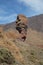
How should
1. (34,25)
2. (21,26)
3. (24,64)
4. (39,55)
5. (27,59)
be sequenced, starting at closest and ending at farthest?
1. (24,64)
2. (27,59)
3. (39,55)
4. (21,26)
5. (34,25)

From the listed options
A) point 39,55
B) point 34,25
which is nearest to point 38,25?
point 34,25

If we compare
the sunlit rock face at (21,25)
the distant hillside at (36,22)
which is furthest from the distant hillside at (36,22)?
the sunlit rock face at (21,25)

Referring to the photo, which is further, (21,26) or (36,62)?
(21,26)

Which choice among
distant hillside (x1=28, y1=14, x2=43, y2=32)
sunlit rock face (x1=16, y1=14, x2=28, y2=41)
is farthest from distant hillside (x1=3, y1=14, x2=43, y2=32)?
sunlit rock face (x1=16, y1=14, x2=28, y2=41)

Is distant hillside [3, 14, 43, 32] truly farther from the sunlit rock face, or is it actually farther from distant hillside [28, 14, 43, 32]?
the sunlit rock face

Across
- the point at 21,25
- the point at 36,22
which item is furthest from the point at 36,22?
the point at 21,25

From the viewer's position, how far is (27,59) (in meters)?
21.6

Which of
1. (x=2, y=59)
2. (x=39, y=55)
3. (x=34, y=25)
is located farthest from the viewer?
(x=34, y=25)

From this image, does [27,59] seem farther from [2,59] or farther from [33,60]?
[2,59]

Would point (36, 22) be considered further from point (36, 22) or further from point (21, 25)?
point (21, 25)

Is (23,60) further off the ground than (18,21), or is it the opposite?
(18,21)

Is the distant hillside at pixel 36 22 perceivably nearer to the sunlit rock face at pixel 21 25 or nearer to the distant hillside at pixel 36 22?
the distant hillside at pixel 36 22

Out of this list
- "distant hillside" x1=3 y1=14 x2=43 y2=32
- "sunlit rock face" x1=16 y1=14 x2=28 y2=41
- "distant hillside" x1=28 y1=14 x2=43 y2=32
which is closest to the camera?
"sunlit rock face" x1=16 y1=14 x2=28 y2=41

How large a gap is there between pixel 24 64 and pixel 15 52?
3.97 ft
